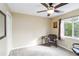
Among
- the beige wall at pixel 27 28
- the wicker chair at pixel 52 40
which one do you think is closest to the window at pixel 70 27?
the wicker chair at pixel 52 40

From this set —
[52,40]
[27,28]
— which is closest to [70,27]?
[52,40]

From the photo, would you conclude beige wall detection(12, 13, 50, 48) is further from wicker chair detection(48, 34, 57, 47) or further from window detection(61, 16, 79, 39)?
window detection(61, 16, 79, 39)

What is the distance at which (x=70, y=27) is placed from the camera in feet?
12.8

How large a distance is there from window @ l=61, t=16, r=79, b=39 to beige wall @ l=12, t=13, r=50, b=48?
104 centimetres

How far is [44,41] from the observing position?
4855 millimetres

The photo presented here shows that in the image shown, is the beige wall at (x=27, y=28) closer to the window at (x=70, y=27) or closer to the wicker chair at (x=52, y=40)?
the wicker chair at (x=52, y=40)

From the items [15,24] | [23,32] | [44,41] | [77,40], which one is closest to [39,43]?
[44,41]

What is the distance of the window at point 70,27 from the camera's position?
3.59 m

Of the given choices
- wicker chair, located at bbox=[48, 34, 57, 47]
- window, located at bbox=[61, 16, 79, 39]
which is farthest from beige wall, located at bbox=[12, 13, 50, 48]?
window, located at bbox=[61, 16, 79, 39]

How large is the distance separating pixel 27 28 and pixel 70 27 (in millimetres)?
1930

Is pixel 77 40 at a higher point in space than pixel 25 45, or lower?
higher

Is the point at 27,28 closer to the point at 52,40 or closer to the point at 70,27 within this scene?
the point at 52,40

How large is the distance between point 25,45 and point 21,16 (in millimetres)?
1334

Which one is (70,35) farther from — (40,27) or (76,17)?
(40,27)
